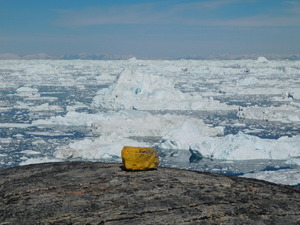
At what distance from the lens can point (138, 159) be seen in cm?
280

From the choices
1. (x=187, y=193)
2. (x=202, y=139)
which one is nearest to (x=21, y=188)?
(x=187, y=193)

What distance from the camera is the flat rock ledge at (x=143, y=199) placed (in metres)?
2.16

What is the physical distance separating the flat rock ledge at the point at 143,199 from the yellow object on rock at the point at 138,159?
50 millimetres

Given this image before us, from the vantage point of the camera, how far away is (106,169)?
2.92m

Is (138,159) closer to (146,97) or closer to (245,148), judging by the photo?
(245,148)

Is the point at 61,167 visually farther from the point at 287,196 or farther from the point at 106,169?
the point at 287,196

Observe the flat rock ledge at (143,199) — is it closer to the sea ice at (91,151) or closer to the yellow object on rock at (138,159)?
the yellow object on rock at (138,159)

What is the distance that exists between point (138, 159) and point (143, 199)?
1.63 feet

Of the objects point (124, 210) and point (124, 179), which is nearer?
point (124, 210)

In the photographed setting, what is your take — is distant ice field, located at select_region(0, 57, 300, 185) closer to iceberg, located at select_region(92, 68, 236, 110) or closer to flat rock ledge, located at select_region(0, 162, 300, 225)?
iceberg, located at select_region(92, 68, 236, 110)

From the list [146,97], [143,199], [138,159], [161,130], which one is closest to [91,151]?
[161,130]

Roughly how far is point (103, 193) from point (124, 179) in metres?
0.24

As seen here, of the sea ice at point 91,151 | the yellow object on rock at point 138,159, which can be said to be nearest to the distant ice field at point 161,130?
the sea ice at point 91,151

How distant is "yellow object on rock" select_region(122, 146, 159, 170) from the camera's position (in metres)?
2.79
